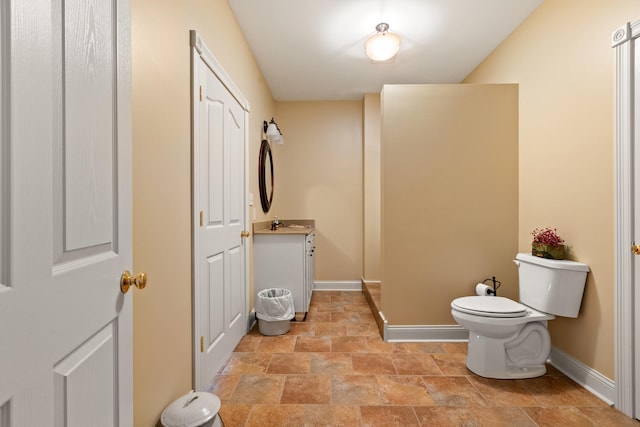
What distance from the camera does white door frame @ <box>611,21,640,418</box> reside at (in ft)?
5.82

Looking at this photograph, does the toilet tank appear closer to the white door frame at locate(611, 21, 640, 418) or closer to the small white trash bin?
the white door frame at locate(611, 21, 640, 418)

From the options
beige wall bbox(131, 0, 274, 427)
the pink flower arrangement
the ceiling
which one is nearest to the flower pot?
the pink flower arrangement

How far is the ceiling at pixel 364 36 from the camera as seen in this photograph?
253 cm

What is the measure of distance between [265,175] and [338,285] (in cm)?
184

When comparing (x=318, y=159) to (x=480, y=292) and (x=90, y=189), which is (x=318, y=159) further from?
(x=90, y=189)

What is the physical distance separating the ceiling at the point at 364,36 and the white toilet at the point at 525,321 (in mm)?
1860

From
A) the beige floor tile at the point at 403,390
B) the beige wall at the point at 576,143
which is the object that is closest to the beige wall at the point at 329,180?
the beige wall at the point at 576,143

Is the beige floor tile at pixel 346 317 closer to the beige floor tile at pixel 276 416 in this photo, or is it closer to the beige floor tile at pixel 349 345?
the beige floor tile at pixel 349 345

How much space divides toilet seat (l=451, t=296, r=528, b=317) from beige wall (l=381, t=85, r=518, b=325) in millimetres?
464

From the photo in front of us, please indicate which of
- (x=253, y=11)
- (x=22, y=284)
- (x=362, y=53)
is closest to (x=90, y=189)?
(x=22, y=284)

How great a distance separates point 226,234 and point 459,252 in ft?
6.10

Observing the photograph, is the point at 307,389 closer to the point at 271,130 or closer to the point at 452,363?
the point at 452,363

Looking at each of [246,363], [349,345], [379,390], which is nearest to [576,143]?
[379,390]

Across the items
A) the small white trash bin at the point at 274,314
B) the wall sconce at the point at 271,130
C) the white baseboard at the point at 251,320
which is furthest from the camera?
the wall sconce at the point at 271,130
